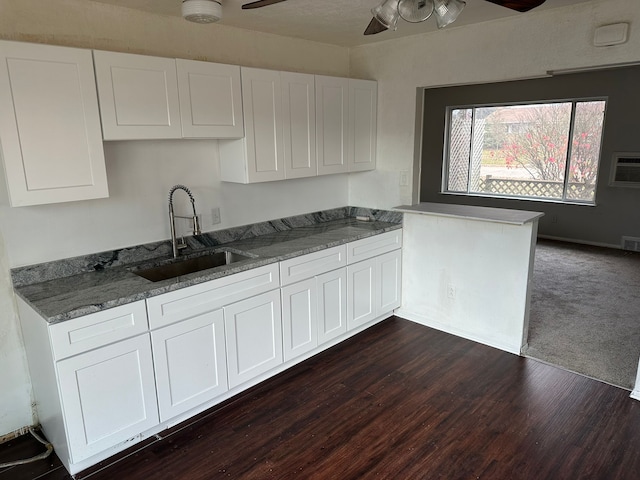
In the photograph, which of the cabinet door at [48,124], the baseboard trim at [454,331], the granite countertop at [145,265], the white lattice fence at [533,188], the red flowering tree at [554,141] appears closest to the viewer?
the cabinet door at [48,124]

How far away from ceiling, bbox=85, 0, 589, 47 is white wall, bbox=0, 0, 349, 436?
108mm

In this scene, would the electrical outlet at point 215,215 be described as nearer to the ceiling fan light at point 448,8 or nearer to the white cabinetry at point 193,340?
the white cabinetry at point 193,340

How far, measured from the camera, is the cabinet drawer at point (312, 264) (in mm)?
2895

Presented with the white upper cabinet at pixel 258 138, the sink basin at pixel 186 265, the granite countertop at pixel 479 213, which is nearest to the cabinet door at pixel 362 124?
the granite countertop at pixel 479 213

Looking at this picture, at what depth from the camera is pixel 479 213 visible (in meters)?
3.44

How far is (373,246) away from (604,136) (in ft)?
15.0

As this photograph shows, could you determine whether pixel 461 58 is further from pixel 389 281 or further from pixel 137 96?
pixel 137 96

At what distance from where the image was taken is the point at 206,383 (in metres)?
2.54

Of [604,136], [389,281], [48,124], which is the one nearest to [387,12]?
[48,124]

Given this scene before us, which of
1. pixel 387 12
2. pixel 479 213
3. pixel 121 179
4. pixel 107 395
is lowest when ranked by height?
pixel 107 395

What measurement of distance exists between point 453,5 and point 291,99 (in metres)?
1.59

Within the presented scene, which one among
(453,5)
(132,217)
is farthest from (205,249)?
(453,5)

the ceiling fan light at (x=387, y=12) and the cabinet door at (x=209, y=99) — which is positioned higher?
the ceiling fan light at (x=387, y=12)

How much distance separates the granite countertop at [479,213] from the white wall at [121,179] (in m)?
1.29
